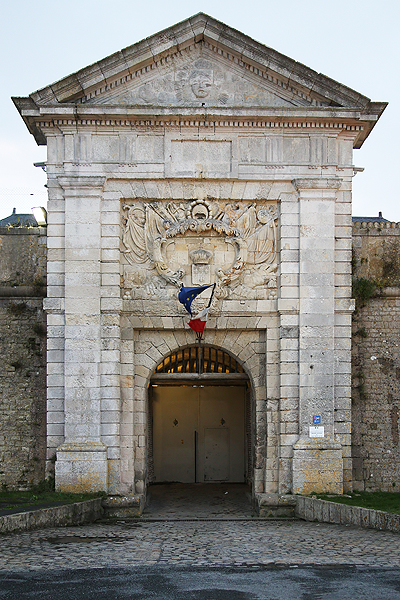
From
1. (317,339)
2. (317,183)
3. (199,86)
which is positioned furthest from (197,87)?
(317,339)

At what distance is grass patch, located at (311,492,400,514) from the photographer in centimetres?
987

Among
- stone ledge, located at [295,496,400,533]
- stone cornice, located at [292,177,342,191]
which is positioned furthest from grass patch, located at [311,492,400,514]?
stone cornice, located at [292,177,342,191]

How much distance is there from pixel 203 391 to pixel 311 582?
11817 millimetres

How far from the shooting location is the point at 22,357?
1340cm

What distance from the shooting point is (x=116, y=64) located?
11.7m

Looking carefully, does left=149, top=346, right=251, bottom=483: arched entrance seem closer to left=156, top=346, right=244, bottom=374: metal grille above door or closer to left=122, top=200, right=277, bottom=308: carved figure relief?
left=156, top=346, right=244, bottom=374: metal grille above door

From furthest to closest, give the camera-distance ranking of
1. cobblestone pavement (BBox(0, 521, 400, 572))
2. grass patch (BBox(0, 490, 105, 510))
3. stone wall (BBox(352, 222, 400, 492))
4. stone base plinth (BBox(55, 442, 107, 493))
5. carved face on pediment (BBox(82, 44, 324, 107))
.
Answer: stone wall (BBox(352, 222, 400, 492)), carved face on pediment (BBox(82, 44, 324, 107)), stone base plinth (BBox(55, 442, 107, 493)), grass patch (BBox(0, 490, 105, 510)), cobblestone pavement (BBox(0, 521, 400, 572))

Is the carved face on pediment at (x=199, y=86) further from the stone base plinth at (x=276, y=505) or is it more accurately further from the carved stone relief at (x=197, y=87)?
the stone base plinth at (x=276, y=505)

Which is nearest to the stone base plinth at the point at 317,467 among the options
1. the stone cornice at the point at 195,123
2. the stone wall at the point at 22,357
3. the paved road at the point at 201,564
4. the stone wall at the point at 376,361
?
the paved road at the point at 201,564

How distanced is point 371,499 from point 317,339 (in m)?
2.79

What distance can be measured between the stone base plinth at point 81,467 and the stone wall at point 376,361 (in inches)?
193

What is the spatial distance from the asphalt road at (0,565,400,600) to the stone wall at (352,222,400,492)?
619 centimetres

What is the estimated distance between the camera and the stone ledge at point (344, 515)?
9.06m

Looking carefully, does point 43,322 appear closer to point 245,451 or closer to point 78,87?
point 78,87
